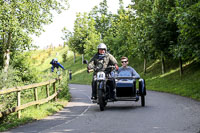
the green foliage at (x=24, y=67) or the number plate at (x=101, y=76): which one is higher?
the green foliage at (x=24, y=67)

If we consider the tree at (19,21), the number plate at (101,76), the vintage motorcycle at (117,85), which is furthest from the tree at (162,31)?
the number plate at (101,76)

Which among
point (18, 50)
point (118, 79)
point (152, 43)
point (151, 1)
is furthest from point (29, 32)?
point (118, 79)

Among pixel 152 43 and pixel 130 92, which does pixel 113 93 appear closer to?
pixel 130 92

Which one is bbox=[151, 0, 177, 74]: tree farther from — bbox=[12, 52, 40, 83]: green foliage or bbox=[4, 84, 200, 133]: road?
bbox=[4, 84, 200, 133]: road

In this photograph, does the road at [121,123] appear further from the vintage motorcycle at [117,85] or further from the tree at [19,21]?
the tree at [19,21]

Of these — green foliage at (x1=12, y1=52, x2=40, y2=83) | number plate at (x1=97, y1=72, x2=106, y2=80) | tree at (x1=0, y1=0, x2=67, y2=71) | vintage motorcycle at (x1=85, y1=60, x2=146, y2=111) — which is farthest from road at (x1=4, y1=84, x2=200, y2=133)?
tree at (x1=0, y1=0, x2=67, y2=71)

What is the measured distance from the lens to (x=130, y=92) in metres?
11.5

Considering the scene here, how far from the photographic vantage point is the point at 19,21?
2697 centimetres

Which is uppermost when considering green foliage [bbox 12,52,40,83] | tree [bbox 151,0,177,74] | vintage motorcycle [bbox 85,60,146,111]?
tree [bbox 151,0,177,74]

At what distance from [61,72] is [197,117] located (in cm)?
911

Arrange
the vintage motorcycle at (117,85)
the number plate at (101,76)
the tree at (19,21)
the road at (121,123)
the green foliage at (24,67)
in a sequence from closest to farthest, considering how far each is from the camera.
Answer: the road at (121,123) < the number plate at (101,76) < the vintage motorcycle at (117,85) < the green foliage at (24,67) < the tree at (19,21)

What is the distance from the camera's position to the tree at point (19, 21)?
81.4 ft

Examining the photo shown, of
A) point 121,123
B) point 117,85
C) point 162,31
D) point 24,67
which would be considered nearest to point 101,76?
point 117,85

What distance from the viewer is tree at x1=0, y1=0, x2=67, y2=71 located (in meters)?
24.8
